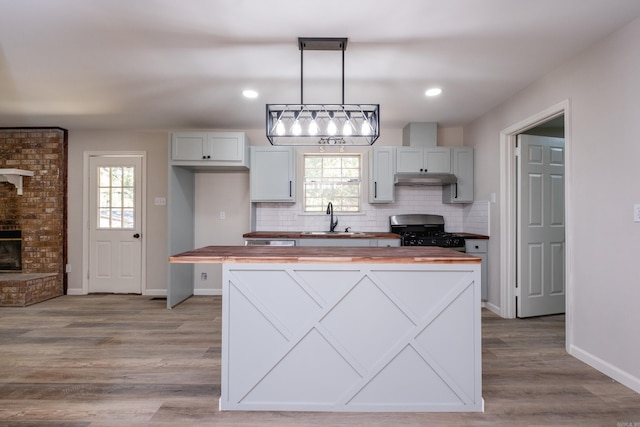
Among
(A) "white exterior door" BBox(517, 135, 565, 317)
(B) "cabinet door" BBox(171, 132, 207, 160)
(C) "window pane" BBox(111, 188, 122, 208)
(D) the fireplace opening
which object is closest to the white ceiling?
(B) "cabinet door" BBox(171, 132, 207, 160)

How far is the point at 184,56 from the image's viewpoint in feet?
8.85

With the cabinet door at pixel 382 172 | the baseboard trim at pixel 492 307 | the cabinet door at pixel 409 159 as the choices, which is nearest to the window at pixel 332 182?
the cabinet door at pixel 382 172

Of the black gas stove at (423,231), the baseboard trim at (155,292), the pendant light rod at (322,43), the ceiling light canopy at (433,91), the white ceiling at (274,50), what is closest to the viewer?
the white ceiling at (274,50)

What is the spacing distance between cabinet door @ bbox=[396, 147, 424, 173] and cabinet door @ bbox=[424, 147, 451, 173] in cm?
7

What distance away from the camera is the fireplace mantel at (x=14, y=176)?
4.32 meters

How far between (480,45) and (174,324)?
3.88m

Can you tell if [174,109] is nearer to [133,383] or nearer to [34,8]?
[34,8]

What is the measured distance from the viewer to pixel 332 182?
482 centimetres

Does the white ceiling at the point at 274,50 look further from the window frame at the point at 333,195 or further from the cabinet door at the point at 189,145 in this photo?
the window frame at the point at 333,195

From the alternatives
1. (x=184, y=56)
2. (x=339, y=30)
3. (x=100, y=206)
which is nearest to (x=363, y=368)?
(x=339, y=30)

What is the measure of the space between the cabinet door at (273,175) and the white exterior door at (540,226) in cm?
278

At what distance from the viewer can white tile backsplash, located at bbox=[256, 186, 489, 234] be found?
4.80 meters

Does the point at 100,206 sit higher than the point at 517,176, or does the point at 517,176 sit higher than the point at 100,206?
the point at 517,176

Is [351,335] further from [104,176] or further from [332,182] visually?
[104,176]
